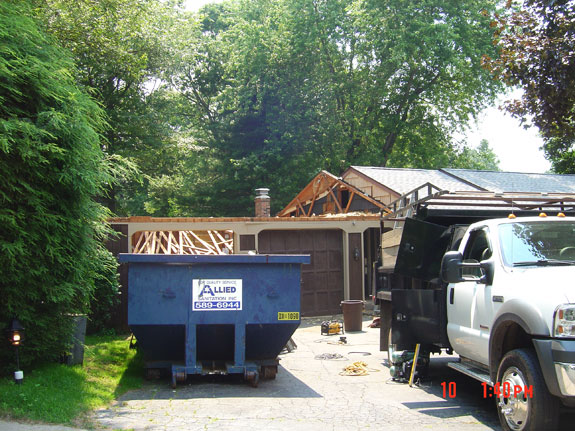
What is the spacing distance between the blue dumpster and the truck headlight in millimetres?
3834

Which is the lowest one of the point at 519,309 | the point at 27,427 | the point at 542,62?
the point at 27,427

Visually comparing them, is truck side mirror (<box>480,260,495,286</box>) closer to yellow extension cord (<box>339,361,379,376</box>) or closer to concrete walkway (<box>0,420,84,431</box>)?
yellow extension cord (<box>339,361,379,376</box>)

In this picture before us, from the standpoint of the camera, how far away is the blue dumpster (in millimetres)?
7941

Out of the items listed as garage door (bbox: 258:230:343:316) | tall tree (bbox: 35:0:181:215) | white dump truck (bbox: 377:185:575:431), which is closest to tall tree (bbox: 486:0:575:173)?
white dump truck (bbox: 377:185:575:431)

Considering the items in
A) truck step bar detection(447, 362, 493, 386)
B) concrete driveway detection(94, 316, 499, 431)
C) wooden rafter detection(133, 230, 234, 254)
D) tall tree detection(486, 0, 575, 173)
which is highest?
tall tree detection(486, 0, 575, 173)

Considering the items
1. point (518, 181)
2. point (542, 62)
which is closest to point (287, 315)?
point (542, 62)

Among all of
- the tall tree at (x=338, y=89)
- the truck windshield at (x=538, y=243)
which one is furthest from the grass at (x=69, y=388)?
the tall tree at (x=338, y=89)

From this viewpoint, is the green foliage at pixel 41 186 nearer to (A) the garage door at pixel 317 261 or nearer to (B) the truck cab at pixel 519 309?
(B) the truck cab at pixel 519 309

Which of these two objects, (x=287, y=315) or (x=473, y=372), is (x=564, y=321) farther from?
(x=287, y=315)

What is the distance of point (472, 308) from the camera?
263 inches

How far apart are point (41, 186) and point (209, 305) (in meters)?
2.62

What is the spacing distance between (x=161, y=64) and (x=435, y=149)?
17.3 m

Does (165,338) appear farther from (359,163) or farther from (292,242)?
(359,163)

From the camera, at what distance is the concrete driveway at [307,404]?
638 centimetres
